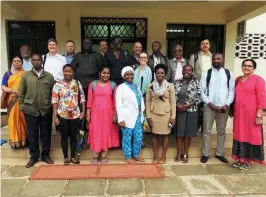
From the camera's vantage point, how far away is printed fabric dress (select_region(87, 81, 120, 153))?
4.09 meters

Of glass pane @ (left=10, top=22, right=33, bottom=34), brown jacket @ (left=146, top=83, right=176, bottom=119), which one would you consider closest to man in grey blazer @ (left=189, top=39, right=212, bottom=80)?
brown jacket @ (left=146, top=83, right=176, bottom=119)

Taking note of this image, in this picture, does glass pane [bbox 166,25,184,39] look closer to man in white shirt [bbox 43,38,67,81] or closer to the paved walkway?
man in white shirt [bbox 43,38,67,81]

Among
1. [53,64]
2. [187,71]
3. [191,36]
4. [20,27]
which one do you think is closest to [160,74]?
[187,71]

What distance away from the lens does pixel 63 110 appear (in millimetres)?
3957

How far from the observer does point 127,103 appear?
13.4ft

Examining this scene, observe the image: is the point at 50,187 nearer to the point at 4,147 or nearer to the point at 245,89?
the point at 4,147

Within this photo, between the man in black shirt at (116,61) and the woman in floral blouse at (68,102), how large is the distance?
26.2 inches

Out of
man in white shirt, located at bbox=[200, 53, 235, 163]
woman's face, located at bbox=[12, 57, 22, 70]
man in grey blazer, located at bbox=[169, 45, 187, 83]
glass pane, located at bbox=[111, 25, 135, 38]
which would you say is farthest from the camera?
glass pane, located at bbox=[111, 25, 135, 38]

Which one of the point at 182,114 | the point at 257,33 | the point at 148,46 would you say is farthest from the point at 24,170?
the point at 257,33

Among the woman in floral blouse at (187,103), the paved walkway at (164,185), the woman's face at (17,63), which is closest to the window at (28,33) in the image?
the woman's face at (17,63)

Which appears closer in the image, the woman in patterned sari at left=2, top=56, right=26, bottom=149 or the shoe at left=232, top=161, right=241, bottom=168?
the shoe at left=232, top=161, right=241, bottom=168

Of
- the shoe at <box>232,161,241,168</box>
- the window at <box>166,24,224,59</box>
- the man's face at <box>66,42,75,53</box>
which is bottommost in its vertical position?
the shoe at <box>232,161,241,168</box>

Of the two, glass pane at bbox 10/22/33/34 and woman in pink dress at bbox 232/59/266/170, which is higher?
glass pane at bbox 10/22/33/34

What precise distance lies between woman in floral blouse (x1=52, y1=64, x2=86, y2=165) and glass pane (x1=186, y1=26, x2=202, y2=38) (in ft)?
13.3
